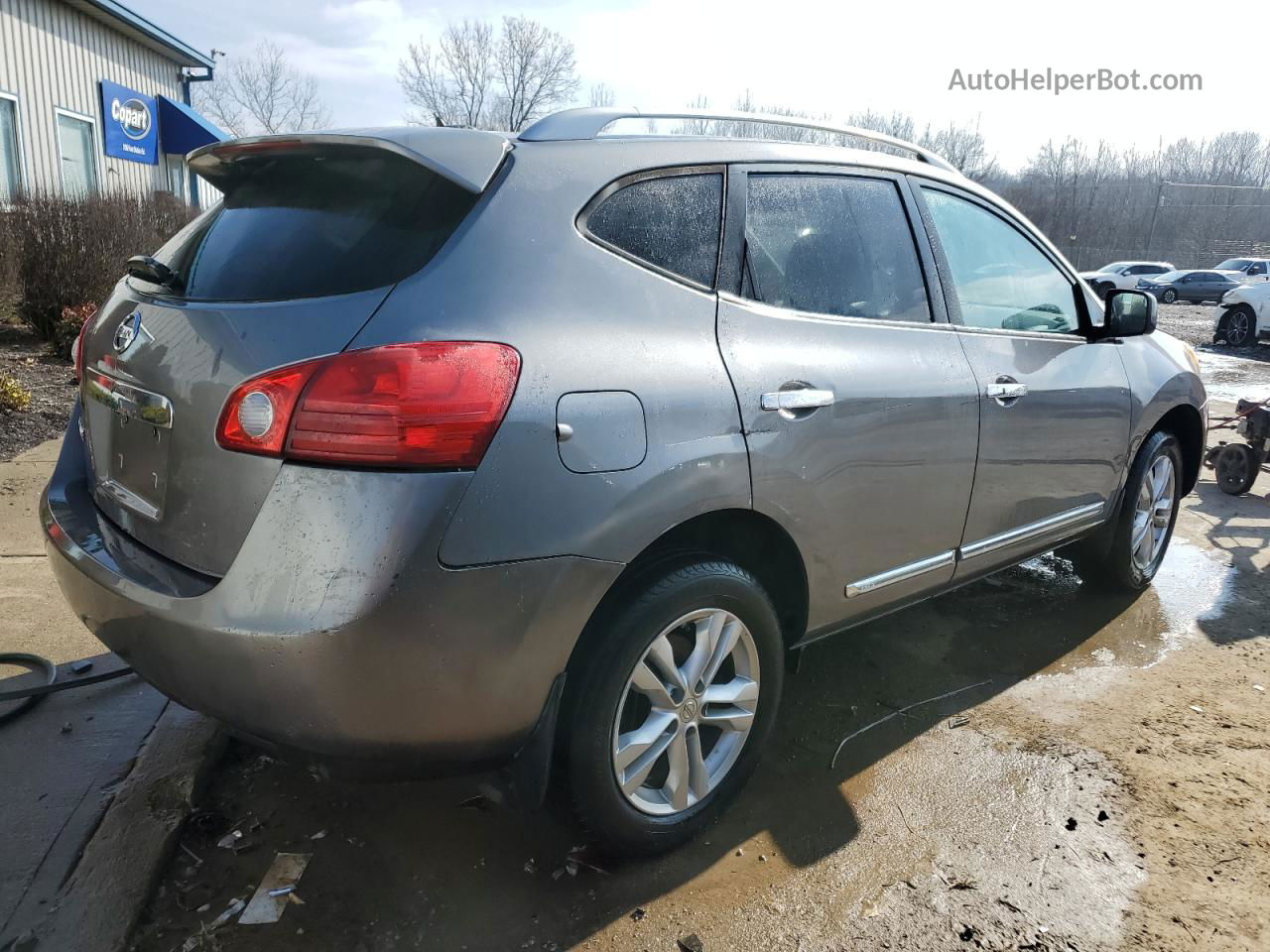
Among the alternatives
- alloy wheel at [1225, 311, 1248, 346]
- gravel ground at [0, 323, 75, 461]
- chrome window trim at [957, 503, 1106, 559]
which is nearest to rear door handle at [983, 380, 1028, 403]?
chrome window trim at [957, 503, 1106, 559]

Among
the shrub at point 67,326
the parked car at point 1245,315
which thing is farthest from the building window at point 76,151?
the parked car at point 1245,315

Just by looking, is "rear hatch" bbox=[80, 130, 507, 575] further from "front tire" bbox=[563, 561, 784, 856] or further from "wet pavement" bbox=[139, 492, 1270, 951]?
"front tire" bbox=[563, 561, 784, 856]

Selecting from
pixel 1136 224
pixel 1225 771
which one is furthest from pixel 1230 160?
pixel 1225 771

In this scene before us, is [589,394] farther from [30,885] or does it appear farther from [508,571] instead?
[30,885]

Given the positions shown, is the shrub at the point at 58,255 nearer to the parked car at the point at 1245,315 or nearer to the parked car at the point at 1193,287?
the parked car at the point at 1245,315

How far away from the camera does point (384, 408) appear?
1821 mm

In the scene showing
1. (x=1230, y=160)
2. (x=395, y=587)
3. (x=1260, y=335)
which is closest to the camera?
(x=395, y=587)

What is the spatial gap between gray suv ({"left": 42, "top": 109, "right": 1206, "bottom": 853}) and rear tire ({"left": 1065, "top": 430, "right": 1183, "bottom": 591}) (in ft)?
5.10

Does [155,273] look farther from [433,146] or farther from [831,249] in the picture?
[831,249]

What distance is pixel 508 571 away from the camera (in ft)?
→ 6.24

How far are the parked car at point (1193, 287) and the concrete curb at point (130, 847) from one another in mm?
37775

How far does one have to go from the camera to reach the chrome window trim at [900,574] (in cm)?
287

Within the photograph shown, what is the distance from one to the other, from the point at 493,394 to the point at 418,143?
68 centimetres

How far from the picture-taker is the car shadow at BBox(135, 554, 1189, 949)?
2258 millimetres
